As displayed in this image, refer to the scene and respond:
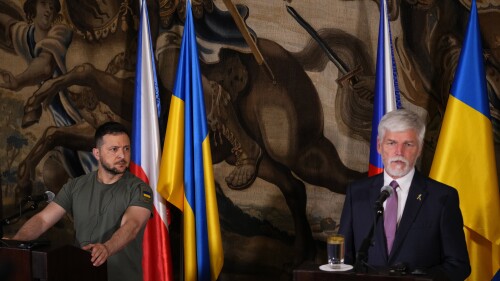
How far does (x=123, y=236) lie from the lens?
13.4 feet

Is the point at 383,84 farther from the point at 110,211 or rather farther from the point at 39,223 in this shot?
the point at 39,223

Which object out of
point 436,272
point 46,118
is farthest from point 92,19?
point 436,272

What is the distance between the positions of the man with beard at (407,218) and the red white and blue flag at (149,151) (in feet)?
7.70

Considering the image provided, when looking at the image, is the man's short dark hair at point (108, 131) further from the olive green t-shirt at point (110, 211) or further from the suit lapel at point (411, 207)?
the suit lapel at point (411, 207)

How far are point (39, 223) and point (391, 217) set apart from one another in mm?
2077

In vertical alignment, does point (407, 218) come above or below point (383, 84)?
below

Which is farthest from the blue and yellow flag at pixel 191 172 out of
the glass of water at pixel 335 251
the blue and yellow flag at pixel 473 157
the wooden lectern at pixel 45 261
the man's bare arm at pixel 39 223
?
the glass of water at pixel 335 251

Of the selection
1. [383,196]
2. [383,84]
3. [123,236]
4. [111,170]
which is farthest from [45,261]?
[383,84]

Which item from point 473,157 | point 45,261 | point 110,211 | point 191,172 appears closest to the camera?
point 45,261

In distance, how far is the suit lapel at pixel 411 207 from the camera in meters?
3.51

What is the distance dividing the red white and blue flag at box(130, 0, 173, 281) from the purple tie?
2522 mm

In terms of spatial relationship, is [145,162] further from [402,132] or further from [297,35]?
[402,132]

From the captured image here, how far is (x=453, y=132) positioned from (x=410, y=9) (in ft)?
3.71

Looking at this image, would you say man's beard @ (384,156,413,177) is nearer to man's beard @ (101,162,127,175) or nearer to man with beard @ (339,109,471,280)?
man with beard @ (339,109,471,280)
